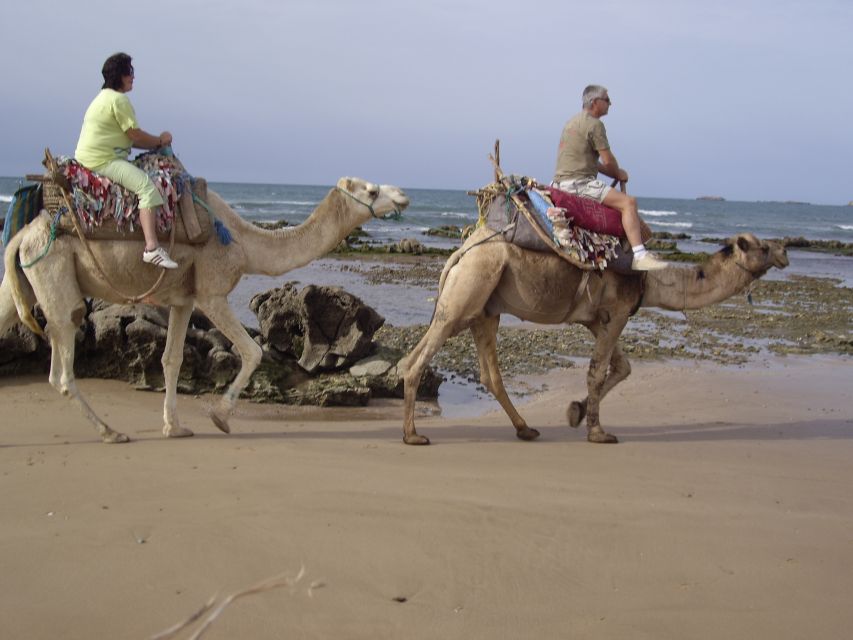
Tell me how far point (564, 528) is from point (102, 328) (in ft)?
18.8

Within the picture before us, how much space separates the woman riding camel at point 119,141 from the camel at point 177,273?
0.93ft

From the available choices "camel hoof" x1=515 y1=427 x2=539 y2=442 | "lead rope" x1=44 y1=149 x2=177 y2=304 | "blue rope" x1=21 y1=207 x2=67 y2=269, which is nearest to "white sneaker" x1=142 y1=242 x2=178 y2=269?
"lead rope" x1=44 y1=149 x2=177 y2=304

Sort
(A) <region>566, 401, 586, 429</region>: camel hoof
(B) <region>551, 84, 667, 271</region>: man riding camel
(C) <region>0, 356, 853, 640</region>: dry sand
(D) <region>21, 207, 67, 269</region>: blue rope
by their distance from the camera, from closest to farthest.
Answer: (C) <region>0, 356, 853, 640</region>: dry sand → (D) <region>21, 207, 67, 269</region>: blue rope → (B) <region>551, 84, 667, 271</region>: man riding camel → (A) <region>566, 401, 586, 429</region>: camel hoof

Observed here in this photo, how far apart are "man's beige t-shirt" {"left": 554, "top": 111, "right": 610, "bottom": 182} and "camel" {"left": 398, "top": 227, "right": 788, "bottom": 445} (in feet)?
2.87

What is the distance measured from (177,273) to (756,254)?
4810 millimetres

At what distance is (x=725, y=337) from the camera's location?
14734mm

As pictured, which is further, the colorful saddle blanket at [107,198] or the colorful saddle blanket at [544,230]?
the colorful saddle blanket at [544,230]

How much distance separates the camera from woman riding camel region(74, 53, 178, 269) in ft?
22.7

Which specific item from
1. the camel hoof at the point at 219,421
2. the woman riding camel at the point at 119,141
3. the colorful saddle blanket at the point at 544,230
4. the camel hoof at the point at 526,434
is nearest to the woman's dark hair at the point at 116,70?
the woman riding camel at the point at 119,141

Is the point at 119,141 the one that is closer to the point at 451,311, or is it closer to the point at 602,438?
the point at 451,311

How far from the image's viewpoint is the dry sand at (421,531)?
3961 millimetres

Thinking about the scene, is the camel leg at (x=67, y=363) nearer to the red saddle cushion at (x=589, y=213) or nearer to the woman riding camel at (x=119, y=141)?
the woman riding camel at (x=119, y=141)

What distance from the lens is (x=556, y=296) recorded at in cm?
770

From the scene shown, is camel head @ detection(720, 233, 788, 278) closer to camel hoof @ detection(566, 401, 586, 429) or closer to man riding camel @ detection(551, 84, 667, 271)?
man riding camel @ detection(551, 84, 667, 271)
